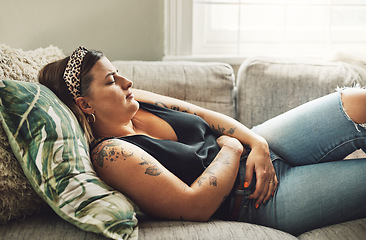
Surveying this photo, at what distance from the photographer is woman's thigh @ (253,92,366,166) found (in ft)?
4.51

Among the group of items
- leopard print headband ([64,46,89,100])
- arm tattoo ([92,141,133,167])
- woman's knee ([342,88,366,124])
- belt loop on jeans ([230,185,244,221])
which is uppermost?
leopard print headband ([64,46,89,100])

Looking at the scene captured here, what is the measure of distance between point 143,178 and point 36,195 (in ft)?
1.01

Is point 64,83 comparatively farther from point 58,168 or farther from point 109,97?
point 58,168

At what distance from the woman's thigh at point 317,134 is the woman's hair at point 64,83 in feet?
2.39

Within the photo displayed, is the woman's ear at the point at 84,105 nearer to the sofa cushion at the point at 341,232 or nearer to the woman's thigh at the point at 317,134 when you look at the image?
the woman's thigh at the point at 317,134

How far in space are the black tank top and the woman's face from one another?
97 mm

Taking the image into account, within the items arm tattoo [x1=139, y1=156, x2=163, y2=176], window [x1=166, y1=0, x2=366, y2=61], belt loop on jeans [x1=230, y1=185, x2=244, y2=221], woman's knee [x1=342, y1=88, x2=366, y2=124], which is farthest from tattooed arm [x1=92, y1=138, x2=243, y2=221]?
window [x1=166, y1=0, x2=366, y2=61]

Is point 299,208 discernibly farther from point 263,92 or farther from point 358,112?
point 263,92

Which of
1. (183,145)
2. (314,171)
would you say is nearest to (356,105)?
(314,171)

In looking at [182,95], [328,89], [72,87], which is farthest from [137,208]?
[328,89]

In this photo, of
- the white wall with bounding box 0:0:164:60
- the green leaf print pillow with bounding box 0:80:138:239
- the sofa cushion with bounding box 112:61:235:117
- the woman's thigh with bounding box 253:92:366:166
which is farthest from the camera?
the white wall with bounding box 0:0:164:60

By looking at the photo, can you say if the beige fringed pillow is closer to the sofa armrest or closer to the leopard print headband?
the leopard print headband

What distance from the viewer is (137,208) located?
1.14 m

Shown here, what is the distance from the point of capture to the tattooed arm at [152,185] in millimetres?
1139
